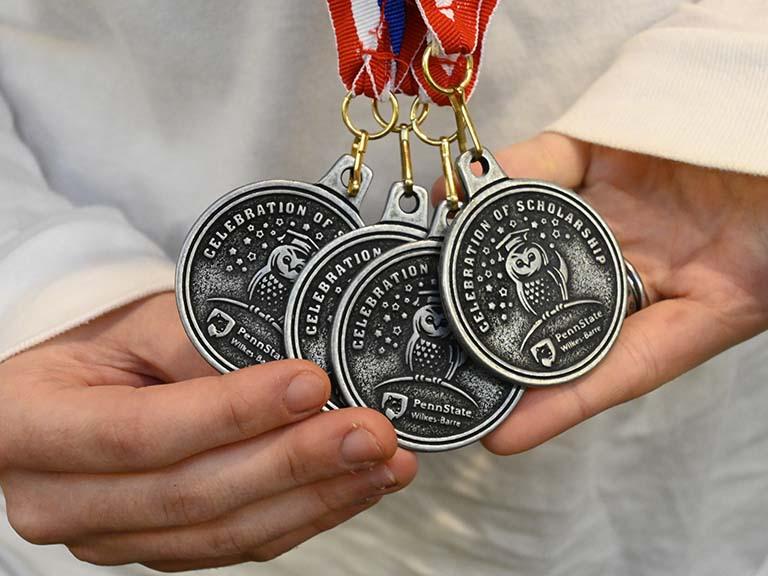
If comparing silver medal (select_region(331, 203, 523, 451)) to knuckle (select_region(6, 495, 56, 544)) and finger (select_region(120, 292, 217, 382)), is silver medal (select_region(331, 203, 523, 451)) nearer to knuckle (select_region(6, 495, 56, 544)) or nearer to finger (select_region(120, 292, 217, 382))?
finger (select_region(120, 292, 217, 382))

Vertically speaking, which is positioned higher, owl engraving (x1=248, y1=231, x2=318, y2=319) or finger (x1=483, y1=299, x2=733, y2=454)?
owl engraving (x1=248, y1=231, x2=318, y2=319)

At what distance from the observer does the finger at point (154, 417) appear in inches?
38.2

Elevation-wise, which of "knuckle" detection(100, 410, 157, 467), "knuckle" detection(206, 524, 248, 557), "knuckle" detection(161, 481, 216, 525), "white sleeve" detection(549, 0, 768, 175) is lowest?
"knuckle" detection(206, 524, 248, 557)

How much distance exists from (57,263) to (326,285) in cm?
44

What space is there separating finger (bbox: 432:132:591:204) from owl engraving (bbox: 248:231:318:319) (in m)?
0.25

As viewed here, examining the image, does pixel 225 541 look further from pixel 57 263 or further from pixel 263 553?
pixel 57 263

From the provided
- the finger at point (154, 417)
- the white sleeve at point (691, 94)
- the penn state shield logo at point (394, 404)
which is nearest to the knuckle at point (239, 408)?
the finger at point (154, 417)

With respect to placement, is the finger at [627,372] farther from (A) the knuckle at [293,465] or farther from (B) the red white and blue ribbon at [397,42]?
(B) the red white and blue ribbon at [397,42]

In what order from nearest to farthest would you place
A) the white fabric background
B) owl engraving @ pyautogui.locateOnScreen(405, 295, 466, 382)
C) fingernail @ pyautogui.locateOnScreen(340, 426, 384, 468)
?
fingernail @ pyautogui.locateOnScreen(340, 426, 384, 468) < owl engraving @ pyautogui.locateOnScreen(405, 295, 466, 382) < the white fabric background

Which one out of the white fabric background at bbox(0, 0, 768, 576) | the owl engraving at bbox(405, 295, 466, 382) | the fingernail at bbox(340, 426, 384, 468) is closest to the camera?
the fingernail at bbox(340, 426, 384, 468)

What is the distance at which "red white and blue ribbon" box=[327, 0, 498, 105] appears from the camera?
3.92 ft

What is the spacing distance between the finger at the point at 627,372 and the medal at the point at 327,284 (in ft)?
0.85

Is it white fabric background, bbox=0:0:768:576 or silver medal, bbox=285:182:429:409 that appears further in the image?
white fabric background, bbox=0:0:768:576

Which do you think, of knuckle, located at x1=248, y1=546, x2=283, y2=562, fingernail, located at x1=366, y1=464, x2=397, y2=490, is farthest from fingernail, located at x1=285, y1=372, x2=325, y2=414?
knuckle, located at x1=248, y1=546, x2=283, y2=562
